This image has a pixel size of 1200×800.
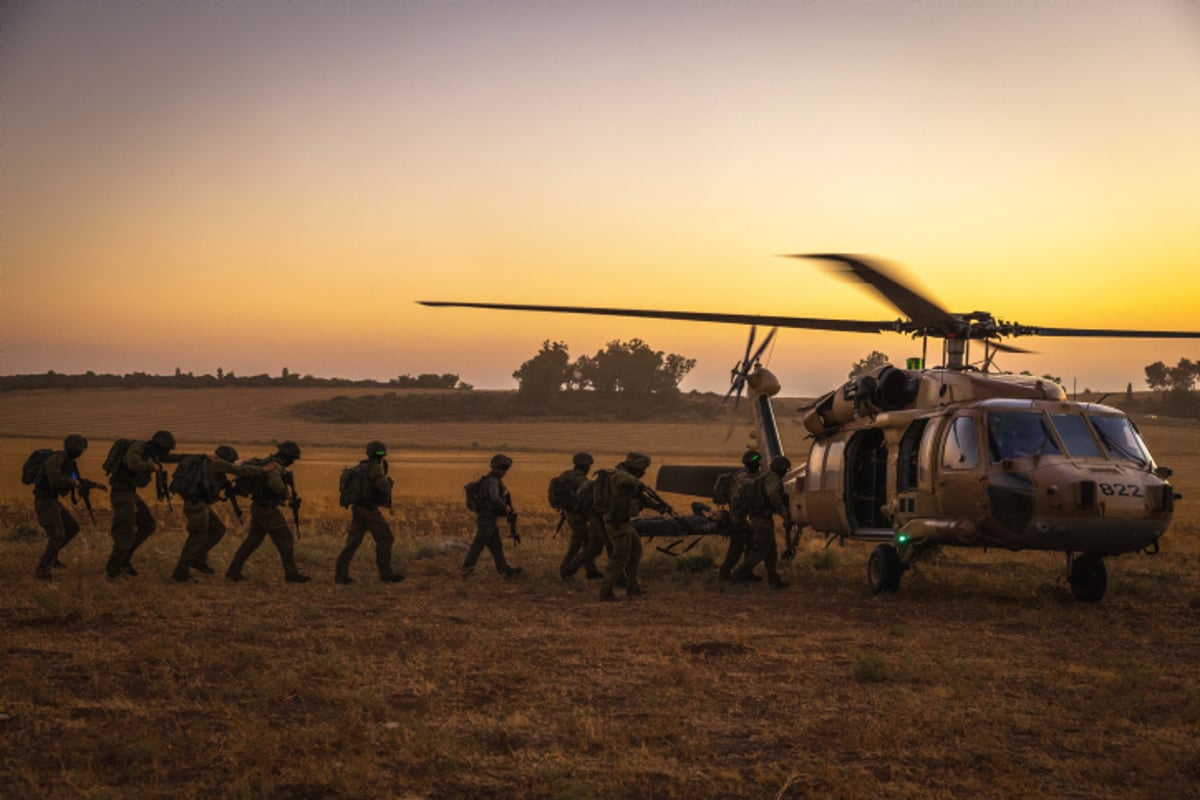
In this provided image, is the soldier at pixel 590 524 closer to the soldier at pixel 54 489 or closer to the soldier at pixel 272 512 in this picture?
the soldier at pixel 272 512

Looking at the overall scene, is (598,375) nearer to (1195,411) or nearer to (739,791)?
(1195,411)

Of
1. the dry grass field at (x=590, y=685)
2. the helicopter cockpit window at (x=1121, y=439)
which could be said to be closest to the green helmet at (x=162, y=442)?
the dry grass field at (x=590, y=685)

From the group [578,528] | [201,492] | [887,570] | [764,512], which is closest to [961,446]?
[887,570]

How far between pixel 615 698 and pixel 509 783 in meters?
2.09

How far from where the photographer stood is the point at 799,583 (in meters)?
15.2

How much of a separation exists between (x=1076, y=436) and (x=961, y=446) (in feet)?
3.95

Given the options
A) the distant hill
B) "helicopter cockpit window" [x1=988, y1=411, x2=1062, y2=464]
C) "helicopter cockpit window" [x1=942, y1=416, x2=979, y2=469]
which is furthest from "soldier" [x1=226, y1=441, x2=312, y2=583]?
the distant hill

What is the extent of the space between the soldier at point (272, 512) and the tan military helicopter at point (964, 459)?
3240 millimetres

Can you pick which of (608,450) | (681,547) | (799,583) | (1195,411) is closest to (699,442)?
(608,450)

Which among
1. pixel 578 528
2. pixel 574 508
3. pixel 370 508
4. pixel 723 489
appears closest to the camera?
pixel 370 508

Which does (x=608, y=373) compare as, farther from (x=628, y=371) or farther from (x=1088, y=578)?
(x=1088, y=578)

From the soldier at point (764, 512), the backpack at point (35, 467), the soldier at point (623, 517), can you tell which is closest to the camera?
the soldier at point (623, 517)

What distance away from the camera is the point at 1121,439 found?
39.8ft

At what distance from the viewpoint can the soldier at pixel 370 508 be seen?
13969 millimetres
